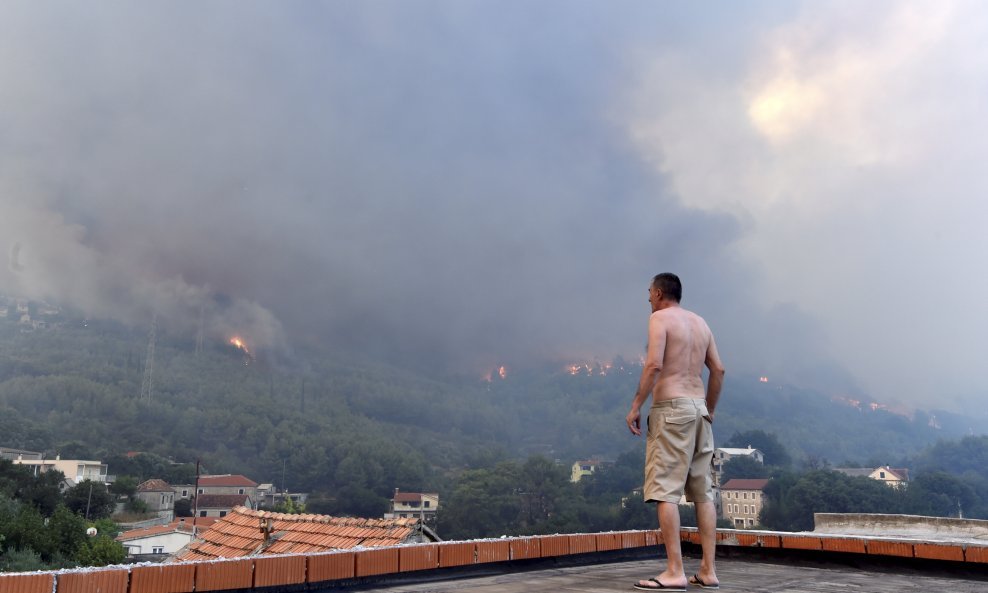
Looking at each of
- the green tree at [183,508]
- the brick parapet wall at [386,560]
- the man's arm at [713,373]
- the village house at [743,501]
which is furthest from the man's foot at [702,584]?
the village house at [743,501]

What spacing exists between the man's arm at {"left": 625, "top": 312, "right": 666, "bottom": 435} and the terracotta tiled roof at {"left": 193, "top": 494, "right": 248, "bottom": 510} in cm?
11715

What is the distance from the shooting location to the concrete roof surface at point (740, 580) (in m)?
4.07

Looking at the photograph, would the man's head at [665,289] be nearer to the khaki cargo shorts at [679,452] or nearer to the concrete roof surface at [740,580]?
the khaki cargo shorts at [679,452]

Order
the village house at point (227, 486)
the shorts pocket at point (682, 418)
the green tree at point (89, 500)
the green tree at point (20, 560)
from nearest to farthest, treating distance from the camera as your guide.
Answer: the shorts pocket at point (682, 418), the green tree at point (20, 560), the green tree at point (89, 500), the village house at point (227, 486)

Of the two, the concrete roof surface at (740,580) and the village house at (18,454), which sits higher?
the concrete roof surface at (740,580)

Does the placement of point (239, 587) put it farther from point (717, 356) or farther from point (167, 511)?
point (167, 511)

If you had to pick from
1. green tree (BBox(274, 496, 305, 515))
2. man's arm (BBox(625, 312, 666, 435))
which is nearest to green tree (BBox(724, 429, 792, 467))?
green tree (BBox(274, 496, 305, 515))

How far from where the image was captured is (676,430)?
4297mm

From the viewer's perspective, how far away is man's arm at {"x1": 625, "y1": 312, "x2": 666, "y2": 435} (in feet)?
14.1

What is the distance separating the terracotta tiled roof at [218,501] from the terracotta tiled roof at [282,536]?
348 ft

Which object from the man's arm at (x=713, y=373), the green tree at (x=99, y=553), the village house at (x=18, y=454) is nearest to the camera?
the man's arm at (x=713, y=373)

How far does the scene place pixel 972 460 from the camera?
16812 cm

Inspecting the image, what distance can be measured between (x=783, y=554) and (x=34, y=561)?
51.2 m

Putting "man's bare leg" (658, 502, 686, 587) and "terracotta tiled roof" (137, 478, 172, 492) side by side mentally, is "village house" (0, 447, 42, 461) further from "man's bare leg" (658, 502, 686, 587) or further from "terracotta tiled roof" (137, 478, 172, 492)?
"man's bare leg" (658, 502, 686, 587)
